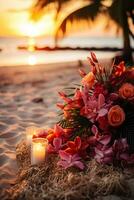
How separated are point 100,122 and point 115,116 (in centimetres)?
13

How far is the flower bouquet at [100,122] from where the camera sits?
2.75m

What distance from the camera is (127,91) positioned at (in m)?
2.82

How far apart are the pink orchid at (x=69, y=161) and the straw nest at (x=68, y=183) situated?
0.04 metres

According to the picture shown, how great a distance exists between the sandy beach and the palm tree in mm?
1966

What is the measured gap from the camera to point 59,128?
3.10 meters

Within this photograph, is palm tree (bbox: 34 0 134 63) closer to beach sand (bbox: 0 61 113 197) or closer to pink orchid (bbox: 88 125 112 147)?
beach sand (bbox: 0 61 113 197)

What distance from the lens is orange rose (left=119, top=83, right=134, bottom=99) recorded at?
9.25 feet

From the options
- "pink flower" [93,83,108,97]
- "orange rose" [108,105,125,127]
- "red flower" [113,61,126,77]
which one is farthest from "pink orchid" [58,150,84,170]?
"red flower" [113,61,126,77]

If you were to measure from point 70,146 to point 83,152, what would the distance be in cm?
11

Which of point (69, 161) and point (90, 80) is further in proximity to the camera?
point (90, 80)

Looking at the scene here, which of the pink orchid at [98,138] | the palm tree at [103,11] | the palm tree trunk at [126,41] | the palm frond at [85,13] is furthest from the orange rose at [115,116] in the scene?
the palm frond at [85,13]

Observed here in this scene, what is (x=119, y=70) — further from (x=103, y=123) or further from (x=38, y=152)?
(x=38, y=152)

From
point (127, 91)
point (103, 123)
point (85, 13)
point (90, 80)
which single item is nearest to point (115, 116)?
point (103, 123)

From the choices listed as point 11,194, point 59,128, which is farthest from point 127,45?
point 11,194
